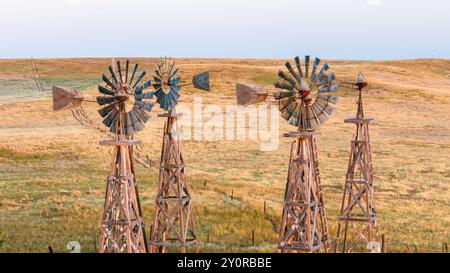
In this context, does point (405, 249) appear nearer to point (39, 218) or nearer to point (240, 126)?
point (39, 218)

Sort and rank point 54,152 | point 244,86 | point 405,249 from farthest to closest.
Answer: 1. point 54,152
2. point 405,249
3. point 244,86

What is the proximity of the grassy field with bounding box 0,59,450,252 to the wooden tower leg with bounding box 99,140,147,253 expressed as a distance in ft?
24.5

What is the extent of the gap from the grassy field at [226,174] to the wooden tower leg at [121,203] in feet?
24.5

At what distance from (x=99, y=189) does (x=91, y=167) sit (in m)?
7.10

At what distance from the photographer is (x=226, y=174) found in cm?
4853

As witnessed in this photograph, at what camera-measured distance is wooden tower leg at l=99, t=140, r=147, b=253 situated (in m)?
23.6

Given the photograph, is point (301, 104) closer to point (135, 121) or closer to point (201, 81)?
point (201, 81)

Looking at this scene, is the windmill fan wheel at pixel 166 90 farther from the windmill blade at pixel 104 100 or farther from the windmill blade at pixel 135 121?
the windmill blade at pixel 104 100

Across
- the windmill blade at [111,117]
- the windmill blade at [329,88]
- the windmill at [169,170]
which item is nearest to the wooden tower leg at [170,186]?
the windmill at [169,170]

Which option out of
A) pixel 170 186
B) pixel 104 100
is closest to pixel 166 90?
pixel 170 186

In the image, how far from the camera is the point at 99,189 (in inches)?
1652

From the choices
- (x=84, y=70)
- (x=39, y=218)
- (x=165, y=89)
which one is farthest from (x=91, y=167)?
(x=84, y=70)

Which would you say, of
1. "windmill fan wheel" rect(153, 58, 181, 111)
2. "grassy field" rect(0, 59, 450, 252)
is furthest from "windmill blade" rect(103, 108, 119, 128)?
"grassy field" rect(0, 59, 450, 252)

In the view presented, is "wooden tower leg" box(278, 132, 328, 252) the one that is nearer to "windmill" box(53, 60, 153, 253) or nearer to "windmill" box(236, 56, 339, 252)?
"windmill" box(236, 56, 339, 252)
